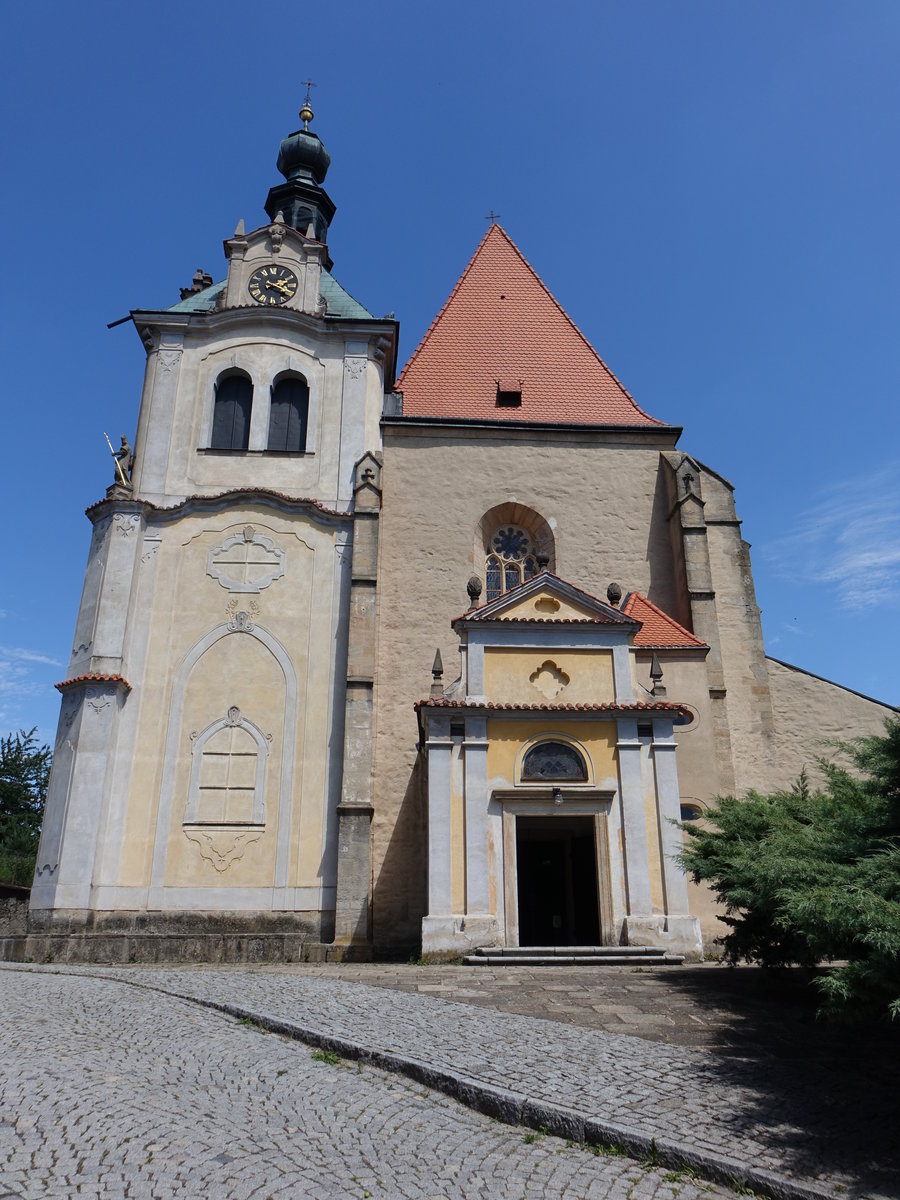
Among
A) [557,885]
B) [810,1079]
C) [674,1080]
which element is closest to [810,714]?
[557,885]

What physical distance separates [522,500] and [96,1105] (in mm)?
15849

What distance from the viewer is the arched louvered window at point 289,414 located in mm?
19453

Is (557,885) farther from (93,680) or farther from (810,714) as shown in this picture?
(93,680)

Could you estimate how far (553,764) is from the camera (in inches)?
525

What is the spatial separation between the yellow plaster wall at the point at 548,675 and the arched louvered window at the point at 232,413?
8.58 meters

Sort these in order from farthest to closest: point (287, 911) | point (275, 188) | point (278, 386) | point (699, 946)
→ point (275, 188), point (278, 386), point (287, 911), point (699, 946)

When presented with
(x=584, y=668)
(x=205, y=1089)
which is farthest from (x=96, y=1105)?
(x=584, y=668)

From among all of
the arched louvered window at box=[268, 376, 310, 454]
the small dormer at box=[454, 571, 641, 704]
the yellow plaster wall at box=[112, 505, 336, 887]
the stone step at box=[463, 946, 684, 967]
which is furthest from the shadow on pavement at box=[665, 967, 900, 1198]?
the arched louvered window at box=[268, 376, 310, 454]

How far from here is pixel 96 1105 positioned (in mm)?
4816

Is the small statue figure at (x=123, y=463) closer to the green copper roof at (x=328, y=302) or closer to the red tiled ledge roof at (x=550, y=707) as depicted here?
the green copper roof at (x=328, y=302)

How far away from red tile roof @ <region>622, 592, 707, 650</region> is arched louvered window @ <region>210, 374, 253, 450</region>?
9046mm

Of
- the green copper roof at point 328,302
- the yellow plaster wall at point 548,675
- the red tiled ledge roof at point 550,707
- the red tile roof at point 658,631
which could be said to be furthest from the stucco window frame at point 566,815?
the green copper roof at point 328,302

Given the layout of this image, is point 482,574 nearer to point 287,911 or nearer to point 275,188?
point 287,911

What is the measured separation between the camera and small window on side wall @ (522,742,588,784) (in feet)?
43.6
